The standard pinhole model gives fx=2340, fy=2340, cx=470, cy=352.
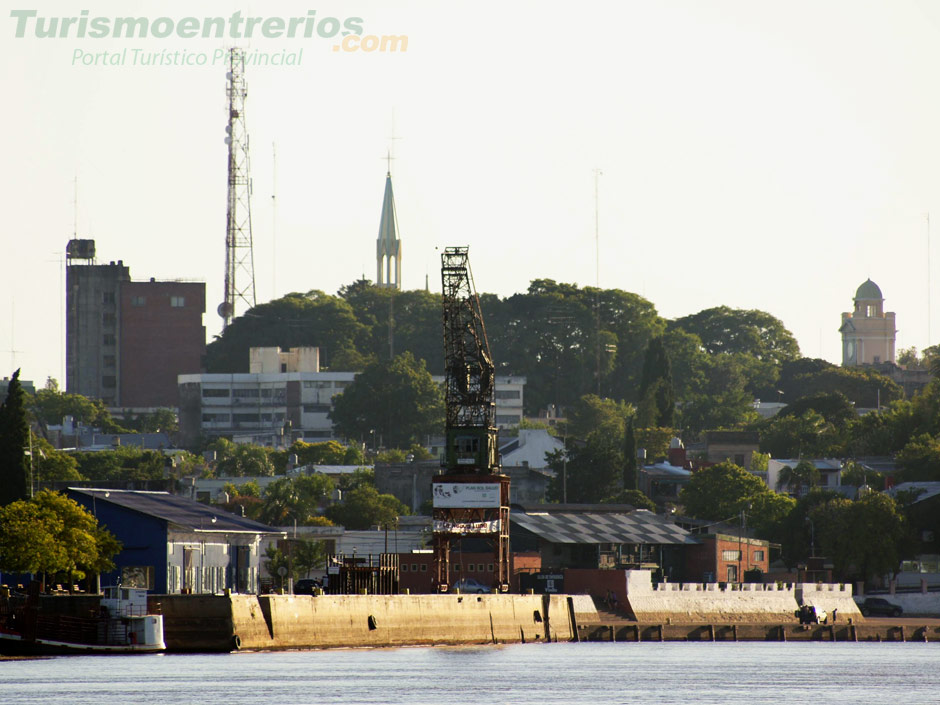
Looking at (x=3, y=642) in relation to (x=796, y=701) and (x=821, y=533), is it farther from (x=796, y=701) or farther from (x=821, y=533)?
(x=821, y=533)

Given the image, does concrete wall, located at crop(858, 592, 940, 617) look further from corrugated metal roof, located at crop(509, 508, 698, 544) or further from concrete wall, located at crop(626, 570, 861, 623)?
corrugated metal roof, located at crop(509, 508, 698, 544)

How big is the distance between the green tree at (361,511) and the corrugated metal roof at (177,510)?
4028cm

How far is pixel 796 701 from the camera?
95.9m

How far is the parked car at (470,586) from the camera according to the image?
15138cm

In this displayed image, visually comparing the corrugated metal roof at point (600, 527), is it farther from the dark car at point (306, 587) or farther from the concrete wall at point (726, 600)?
the dark car at point (306, 587)

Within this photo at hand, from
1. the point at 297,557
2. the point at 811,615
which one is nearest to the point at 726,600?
the point at 811,615

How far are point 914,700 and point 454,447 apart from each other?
58.4 m

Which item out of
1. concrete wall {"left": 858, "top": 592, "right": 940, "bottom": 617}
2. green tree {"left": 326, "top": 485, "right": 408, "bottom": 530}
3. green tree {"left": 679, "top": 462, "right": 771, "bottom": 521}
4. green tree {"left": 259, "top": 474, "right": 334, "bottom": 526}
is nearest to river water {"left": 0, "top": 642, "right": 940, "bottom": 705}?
concrete wall {"left": 858, "top": 592, "right": 940, "bottom": 617}

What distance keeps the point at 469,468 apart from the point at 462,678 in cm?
4794

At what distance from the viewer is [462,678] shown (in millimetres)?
103438

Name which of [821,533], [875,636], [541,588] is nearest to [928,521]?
[821,533]

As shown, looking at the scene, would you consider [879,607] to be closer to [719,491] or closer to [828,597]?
[828,597]

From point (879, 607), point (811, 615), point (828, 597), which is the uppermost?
point (828, 597)

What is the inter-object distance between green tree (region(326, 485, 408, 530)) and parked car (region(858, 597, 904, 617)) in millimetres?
37982
